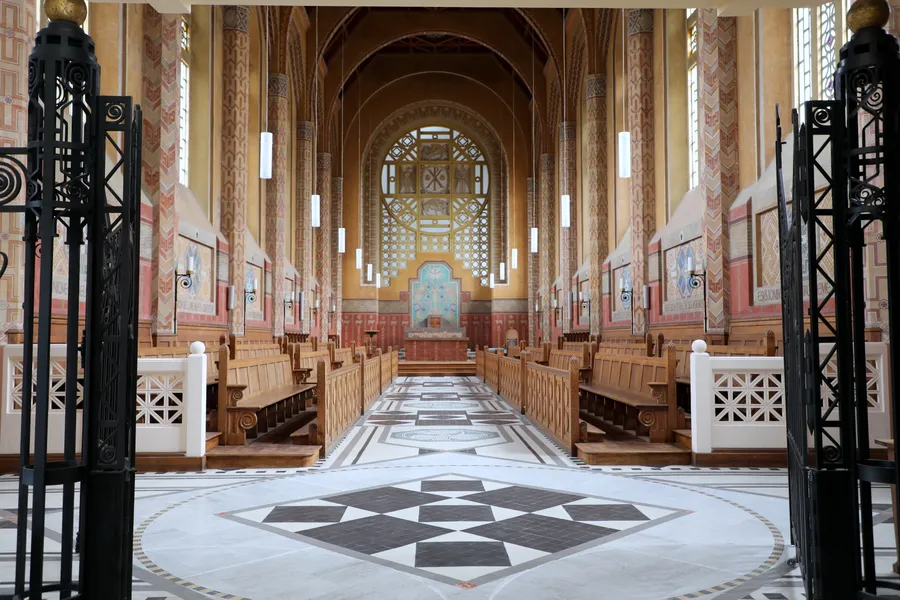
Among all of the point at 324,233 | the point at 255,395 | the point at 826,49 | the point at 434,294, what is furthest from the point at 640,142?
the point at 434,294

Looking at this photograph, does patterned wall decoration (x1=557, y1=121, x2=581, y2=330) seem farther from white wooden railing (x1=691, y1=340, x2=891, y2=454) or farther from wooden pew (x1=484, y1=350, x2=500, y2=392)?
white wooden railing (x1=691, y1=340, x2=891, y2=454)

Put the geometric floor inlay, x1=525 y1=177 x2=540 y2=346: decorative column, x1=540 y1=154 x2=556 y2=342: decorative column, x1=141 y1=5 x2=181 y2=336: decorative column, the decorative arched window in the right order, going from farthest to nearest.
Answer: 1. the decorative arched window
2. x1=525 y1=177 x2=540 y2=346: decorative column
3. x1=540 y1=154 x2=556 y2=342: decorative column
4. x1=141 y1=5 x2=181 y2=336: decorative column
5. the geometric floor inlay

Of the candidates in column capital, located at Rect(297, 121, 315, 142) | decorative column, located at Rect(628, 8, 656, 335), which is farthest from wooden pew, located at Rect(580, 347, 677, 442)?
column capital, located at Rect(297, 121, 315, 142)

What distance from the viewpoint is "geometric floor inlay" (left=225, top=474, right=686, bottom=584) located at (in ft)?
12.4

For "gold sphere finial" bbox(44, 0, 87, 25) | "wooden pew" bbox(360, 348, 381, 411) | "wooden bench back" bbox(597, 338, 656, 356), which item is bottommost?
"wooden pew" bbox(360, 348, 381, 411)

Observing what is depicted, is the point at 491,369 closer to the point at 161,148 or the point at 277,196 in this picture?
the point at 277,196

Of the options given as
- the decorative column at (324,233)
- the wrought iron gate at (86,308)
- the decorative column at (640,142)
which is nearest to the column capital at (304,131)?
the decorative column at (324,233)

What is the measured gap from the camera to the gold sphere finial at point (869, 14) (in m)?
2.58

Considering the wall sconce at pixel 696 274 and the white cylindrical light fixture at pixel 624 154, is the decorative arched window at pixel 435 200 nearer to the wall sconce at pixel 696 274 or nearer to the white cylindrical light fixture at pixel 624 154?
the wall sconce at pixel 696 274

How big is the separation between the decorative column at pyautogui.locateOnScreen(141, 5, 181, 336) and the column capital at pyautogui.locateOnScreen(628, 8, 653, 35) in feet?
30.5

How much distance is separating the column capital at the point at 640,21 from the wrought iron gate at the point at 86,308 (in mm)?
14095

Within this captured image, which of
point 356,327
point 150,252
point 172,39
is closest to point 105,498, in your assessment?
point 150,252

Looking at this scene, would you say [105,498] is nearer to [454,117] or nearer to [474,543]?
[474,543]

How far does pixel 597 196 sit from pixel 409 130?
13497 mm
